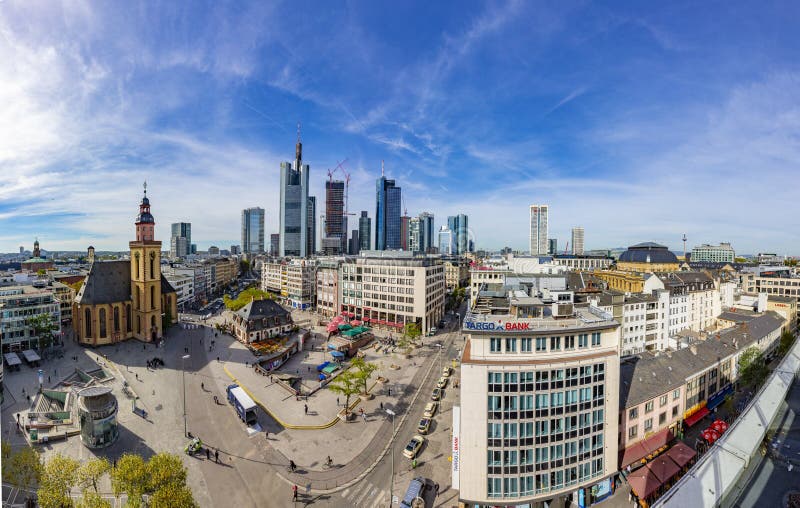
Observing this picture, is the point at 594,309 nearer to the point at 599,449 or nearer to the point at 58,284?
the point at 599,449

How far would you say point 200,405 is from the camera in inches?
1737

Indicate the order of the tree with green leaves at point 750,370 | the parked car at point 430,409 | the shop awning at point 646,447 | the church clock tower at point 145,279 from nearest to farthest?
the shop awning at point 646,447 → the parked car at point 430,409 → the tree with green leaves at point 750,370 → the church clock tower at point 145,279

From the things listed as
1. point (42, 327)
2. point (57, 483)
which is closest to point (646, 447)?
point (57, 483)

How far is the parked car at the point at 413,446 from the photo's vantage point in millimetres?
36406

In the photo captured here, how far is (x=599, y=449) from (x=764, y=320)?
57.8m

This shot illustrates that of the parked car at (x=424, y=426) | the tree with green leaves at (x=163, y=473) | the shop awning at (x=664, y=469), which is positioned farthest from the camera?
the parked car at (x=424, y=426)

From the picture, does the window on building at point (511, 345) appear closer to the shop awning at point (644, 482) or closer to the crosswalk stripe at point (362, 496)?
the shop awning at point (644, 482)

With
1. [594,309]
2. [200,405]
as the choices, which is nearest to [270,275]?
[200,405]

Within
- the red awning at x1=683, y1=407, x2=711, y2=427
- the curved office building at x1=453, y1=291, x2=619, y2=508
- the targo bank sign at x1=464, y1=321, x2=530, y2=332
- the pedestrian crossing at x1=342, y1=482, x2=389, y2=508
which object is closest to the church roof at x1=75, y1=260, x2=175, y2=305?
the pedestrian crossing at x1=342, y1=482, x2=389, y2=508

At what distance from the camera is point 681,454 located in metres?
34.2

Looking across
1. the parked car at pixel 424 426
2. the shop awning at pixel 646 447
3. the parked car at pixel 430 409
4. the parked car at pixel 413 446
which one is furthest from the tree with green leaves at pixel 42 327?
the shop awning at pixel 646 447

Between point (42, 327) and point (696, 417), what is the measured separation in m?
98.1

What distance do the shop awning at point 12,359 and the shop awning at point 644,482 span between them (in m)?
80.1

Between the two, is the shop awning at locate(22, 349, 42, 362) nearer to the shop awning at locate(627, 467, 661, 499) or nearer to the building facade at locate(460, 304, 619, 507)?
the building facade at locate(460, 304, 619, 507)
